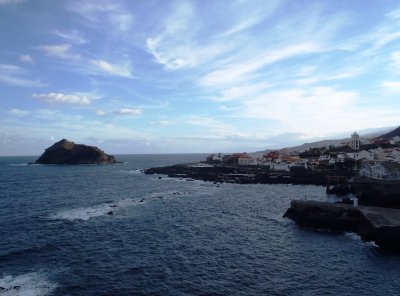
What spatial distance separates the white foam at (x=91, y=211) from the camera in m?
48.4

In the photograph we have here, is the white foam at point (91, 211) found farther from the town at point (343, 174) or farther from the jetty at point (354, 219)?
the town at point (343, 174)

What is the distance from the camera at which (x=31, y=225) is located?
43.5 meters

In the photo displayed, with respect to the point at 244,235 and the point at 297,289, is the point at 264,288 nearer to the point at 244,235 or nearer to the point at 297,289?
the point at 297,289

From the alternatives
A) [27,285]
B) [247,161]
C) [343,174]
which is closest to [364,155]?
[343,174]

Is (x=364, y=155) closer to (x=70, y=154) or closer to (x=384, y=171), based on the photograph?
(x=384, y=171)

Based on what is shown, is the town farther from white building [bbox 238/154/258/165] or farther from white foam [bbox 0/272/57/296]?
white foam [bbox 0/272/57/296]

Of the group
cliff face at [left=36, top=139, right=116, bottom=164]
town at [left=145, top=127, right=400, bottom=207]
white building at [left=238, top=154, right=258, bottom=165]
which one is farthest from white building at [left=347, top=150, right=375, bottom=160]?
cliff face at [left=36, top=139, right=116, bottom=164]

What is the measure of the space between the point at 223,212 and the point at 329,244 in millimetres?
19223

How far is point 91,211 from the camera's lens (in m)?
53.0

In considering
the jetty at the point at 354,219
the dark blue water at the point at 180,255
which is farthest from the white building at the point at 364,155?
the jetty at the point at 354,219

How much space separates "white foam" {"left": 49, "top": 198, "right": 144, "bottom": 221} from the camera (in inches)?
1905

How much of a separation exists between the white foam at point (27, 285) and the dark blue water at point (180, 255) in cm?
7

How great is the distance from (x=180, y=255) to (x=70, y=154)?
17257 cm

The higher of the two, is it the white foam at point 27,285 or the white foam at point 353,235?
the white foam at point 353,235
